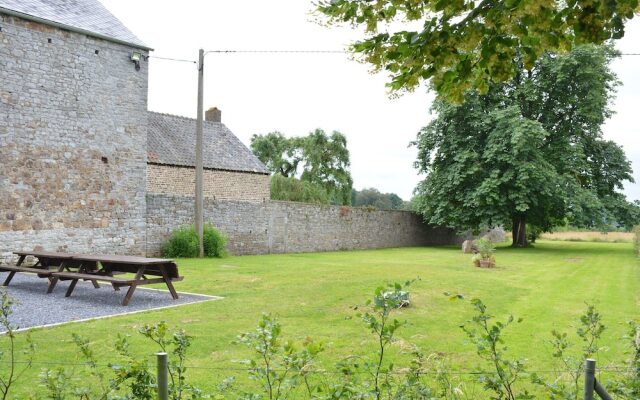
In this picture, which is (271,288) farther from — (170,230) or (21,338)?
(170,230)

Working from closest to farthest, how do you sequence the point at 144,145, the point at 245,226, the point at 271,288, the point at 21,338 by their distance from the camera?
the point at 21,338 < the point at 271,288 < the point at 144,145 < the point at 245,226

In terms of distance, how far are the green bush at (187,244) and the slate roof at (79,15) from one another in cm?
600

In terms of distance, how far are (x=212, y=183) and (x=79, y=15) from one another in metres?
8.61

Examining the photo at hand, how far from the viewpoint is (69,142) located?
49.8 feet

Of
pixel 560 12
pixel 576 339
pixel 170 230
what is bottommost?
pixel 576 339

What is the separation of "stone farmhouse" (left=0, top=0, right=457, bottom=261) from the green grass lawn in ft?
10.2

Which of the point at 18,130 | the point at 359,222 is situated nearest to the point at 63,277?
the point at 18,130

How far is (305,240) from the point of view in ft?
77.7

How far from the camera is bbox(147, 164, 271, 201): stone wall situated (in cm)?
2056

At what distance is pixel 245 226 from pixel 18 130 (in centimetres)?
887

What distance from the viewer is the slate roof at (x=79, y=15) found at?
14.3 meters

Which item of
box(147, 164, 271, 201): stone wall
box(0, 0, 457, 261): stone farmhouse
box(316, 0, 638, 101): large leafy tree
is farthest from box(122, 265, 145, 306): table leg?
box(147, 164, 271, 201): stone wall

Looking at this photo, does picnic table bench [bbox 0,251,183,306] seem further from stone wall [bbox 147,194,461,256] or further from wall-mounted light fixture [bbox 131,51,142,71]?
wall-mounted light fixture [bbox 131,51,142,71]

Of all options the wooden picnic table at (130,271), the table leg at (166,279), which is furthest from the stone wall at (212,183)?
the table leg at (166,279)
